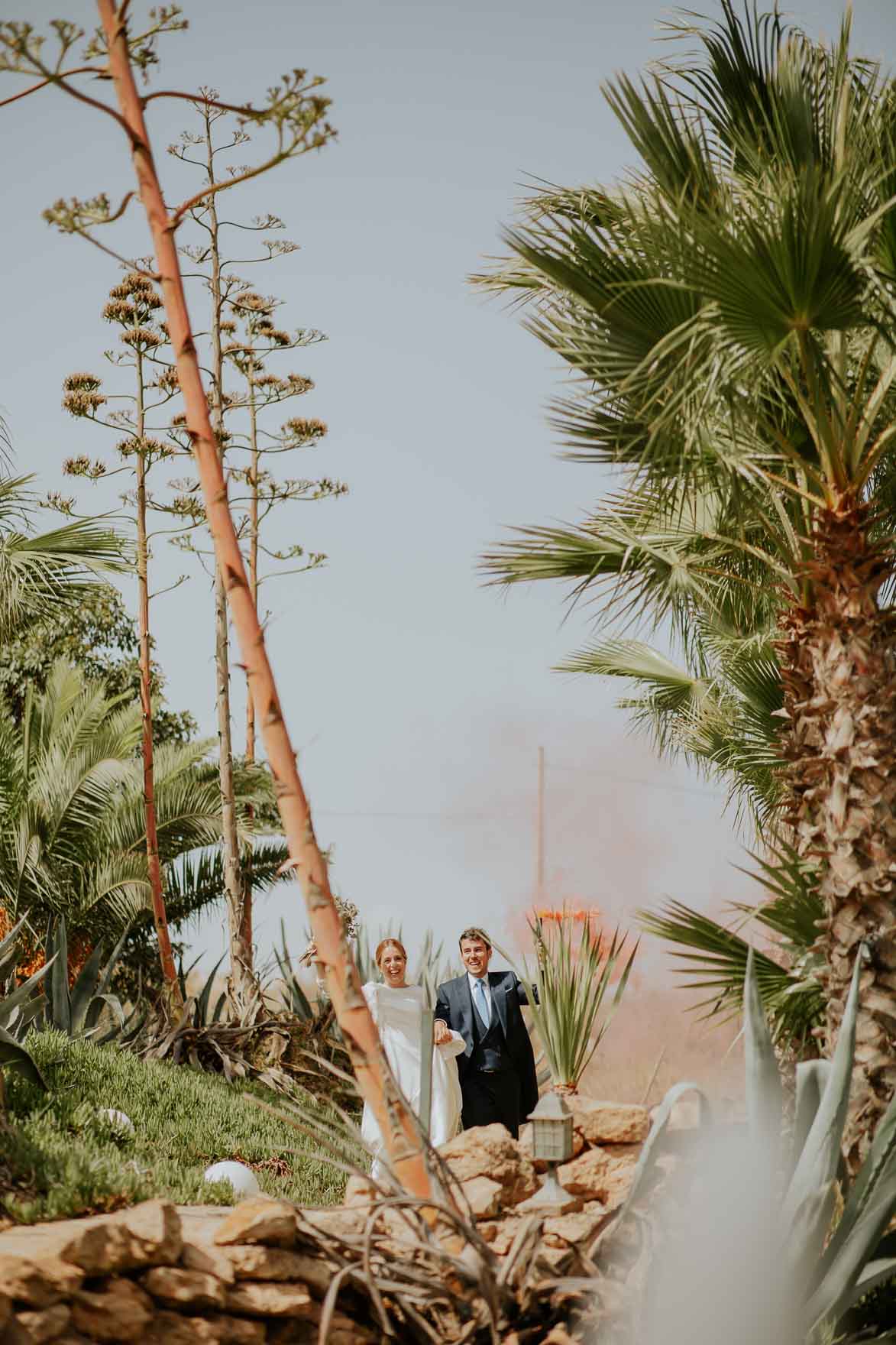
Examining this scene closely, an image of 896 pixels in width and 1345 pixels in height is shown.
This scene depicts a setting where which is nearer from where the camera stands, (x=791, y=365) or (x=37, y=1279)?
(x=37, y=1279)

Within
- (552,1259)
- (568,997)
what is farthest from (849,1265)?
(568,997)

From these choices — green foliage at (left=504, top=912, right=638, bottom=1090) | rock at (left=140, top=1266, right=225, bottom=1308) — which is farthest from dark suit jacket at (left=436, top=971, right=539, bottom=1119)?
rock at (left=140, top=1266, right=225, bottom=1308)

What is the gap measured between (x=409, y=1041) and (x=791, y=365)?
13.2ft

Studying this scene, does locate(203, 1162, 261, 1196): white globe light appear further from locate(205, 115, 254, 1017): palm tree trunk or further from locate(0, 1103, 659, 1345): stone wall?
locate(205, 115, 254, 1017): palm tree trunk

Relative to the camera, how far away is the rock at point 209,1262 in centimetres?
367

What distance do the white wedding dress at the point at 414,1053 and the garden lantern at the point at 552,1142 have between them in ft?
7.03

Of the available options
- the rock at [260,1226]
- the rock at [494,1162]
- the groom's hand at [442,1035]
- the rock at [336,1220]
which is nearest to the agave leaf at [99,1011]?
the groom's hand at [442,1035]

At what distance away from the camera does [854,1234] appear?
3.75m

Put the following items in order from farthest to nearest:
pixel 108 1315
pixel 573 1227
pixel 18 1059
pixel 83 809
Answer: pixel 83 809 < pixel 18 1059 < pixel 573 1227 < pixel 108 1315

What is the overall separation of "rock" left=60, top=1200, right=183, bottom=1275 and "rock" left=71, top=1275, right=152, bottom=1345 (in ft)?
0.20

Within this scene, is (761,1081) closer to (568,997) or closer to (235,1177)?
(568,997)

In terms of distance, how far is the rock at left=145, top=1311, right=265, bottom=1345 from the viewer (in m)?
3.51

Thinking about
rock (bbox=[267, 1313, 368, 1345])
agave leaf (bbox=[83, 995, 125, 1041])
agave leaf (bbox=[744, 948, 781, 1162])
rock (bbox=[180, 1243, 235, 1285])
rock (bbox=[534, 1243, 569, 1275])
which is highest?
agave leaf (bbox=[744, 948, 781, 1162])

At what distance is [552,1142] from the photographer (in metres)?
4.61
